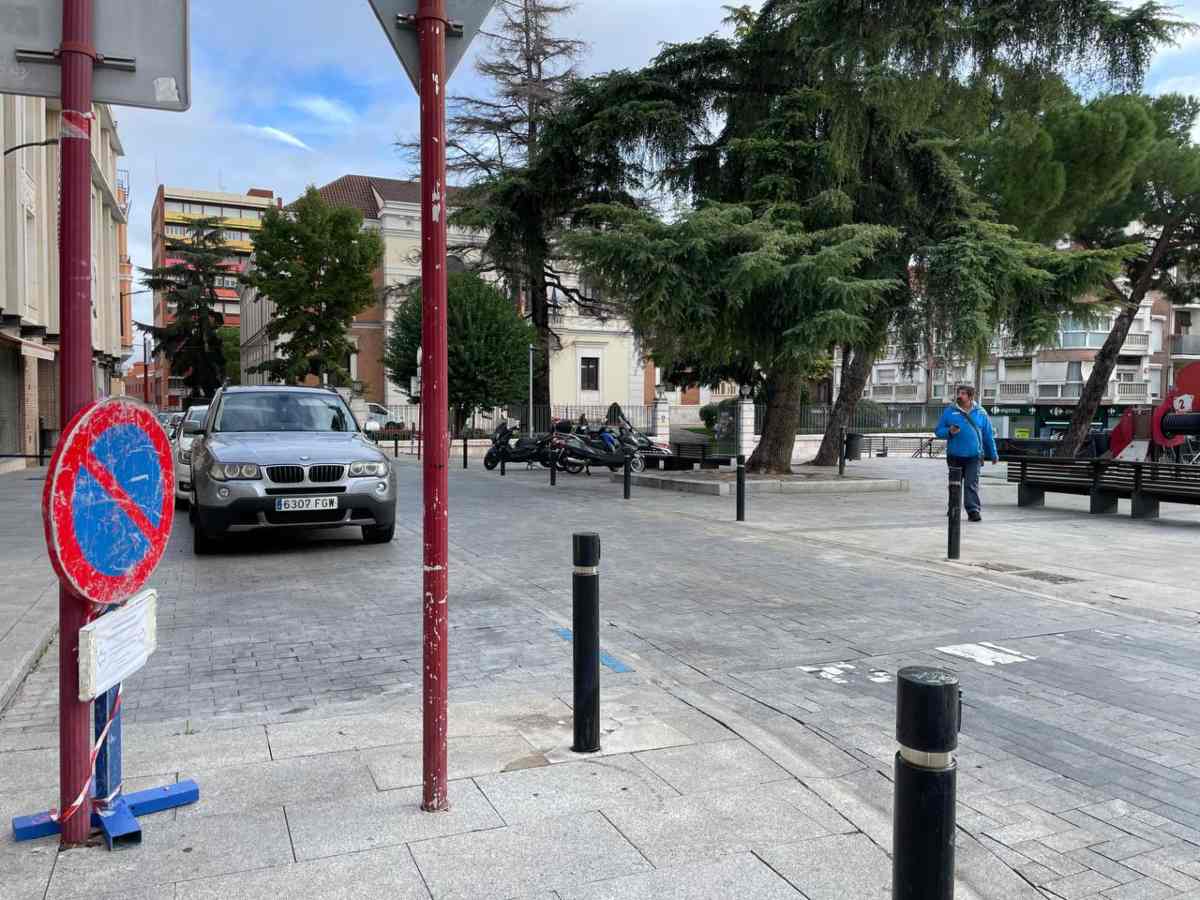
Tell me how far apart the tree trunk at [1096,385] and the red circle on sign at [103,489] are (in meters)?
25.5

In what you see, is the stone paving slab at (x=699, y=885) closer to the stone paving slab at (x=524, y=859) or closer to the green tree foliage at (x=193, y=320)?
the stone paving slab at (x=524, y=859)

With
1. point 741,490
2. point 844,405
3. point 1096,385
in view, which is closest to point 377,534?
point 741,490

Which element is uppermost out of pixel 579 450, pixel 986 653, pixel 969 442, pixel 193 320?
pixel 193 320

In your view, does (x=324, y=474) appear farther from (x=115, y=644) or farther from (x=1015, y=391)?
(x=1015, y=391)

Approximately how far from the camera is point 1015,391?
195 ft

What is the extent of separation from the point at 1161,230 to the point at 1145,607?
22.5 metres

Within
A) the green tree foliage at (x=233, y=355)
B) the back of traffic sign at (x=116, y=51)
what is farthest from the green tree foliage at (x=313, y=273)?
the green tree foliage at (x=233, y=355)

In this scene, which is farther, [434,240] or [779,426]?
[779,426]

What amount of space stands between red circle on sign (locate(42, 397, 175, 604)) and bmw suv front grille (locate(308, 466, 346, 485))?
6339 mm

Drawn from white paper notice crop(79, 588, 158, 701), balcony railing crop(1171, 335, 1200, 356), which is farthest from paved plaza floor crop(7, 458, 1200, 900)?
balcony railing crop(1171, 335, 1200, 356)

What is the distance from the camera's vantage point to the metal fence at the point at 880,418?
32375mm

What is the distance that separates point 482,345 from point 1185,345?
4594 centimetres

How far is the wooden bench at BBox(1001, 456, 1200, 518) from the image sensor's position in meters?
12.5

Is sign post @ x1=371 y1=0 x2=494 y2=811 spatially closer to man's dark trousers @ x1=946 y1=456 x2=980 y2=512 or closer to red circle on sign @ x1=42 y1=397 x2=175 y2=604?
red circle on sign @ x1=42 y1=397 x2=175 y2=604
